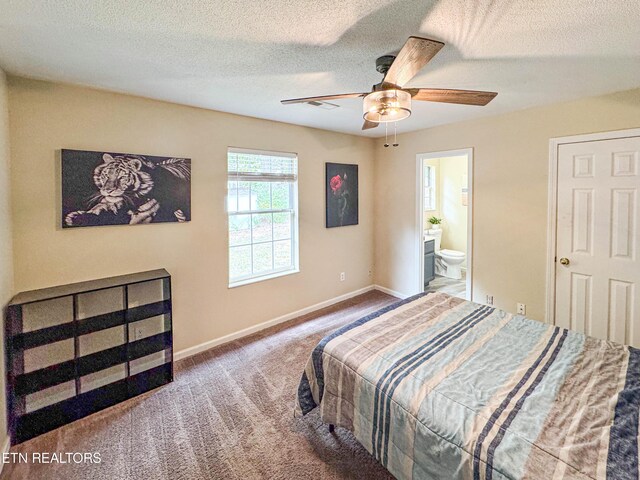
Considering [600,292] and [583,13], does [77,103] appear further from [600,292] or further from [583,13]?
[600,292]

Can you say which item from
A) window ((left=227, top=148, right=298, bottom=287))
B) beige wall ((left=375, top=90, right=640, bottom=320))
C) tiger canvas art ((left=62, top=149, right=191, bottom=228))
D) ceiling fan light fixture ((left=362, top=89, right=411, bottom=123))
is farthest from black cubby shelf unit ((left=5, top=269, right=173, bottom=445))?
beige wall ((left=375, top=90, right=640, bottom=320))

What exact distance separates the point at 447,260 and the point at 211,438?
15.5 feet

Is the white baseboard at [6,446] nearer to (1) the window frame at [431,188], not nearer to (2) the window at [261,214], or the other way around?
(2) the window at [261,214]

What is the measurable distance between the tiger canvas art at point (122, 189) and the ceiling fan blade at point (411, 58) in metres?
2.07

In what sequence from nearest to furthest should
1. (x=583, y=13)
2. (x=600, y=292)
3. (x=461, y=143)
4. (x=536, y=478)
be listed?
(x=536, y=478) → (x=583, y=13) → (x=600, y=292) → (x=461, y=143)

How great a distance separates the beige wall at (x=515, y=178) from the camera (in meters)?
2.75

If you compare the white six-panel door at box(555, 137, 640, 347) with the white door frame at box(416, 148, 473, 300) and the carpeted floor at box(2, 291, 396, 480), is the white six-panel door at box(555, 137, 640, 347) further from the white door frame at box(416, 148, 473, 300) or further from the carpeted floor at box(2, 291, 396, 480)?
the carpeted floor at box(2, 291, 396, 480)

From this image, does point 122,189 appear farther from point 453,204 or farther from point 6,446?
point 453,204

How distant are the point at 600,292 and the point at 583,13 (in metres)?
2.43

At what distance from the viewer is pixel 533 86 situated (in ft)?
8.03

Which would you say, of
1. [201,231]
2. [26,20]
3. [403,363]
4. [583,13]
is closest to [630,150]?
[583,13]

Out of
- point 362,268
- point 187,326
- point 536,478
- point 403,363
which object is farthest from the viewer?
point 362,268

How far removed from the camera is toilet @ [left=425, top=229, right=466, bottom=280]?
5.36 meters

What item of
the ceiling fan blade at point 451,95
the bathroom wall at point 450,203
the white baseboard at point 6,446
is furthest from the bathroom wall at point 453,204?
the white baseboard at point 6,446
